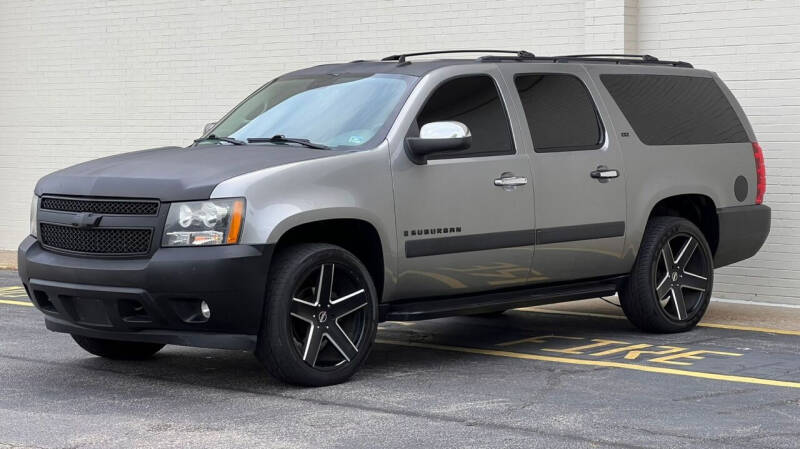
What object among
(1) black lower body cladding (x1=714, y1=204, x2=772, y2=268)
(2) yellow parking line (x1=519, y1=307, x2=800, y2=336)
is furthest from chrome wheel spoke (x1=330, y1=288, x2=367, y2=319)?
(2) yellow parking line (x1=519, y1=307, x2=800, y2=336)

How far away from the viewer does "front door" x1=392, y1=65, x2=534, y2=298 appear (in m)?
8.18

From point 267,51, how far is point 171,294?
28.5ft

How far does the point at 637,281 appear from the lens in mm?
9594

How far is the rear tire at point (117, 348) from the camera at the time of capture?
8.66 metres

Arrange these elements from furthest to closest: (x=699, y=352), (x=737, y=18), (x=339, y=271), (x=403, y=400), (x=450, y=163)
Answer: (x=737, y=18), (x=699, y=352), (x=450, y=163), (x=339, y=271), (x=403, y=400)

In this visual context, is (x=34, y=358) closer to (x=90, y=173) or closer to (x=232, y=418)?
(x=90, y=173)

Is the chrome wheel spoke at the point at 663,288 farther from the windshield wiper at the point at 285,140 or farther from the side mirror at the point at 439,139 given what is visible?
the windshield wiper at the point at 285,140

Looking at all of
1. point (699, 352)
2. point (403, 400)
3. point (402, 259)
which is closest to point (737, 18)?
point (699, 352)

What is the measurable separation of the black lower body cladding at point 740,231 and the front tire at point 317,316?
136 inches

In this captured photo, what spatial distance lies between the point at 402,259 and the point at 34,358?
8.44ft

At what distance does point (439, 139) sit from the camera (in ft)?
26.4

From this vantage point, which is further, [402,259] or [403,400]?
[402,259]

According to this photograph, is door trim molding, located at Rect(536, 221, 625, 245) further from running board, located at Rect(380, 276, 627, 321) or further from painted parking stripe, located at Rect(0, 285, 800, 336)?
painted parking stripe, located at Rect(0, 285, 800, 336)

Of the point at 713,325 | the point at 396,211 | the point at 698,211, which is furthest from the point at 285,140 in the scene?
the point at 713,325
